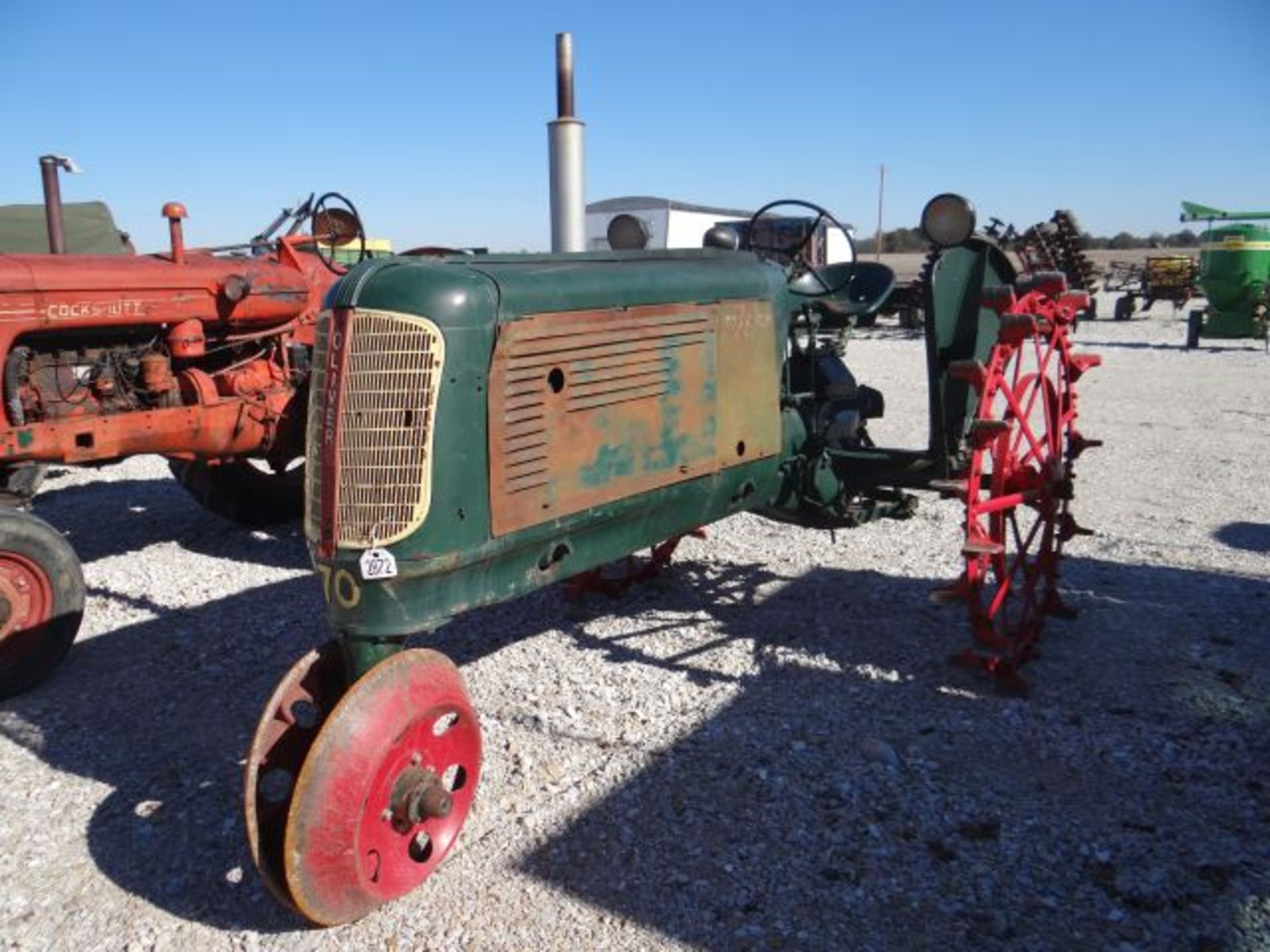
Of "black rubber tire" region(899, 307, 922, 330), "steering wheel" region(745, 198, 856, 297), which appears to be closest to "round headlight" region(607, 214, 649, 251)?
"steering wheel" region(745, 198, 856, 297)

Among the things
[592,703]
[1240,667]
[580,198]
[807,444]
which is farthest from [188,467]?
[1240,667]

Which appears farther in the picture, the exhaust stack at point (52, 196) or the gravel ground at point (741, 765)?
the exhaust stack at point (52, 196)

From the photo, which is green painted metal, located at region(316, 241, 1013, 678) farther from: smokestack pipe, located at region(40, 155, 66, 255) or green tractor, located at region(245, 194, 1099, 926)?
smokestack pipe, located at region(40, 155, 66, 255)

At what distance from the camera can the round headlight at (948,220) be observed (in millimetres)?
3787

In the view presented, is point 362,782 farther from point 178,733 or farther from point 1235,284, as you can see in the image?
point 1235,284

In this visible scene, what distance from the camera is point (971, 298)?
3.97 metres

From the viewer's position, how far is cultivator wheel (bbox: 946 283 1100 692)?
11.3 ft

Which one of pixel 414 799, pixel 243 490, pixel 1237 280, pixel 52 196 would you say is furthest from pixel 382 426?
pixel 1237 280

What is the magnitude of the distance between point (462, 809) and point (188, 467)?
430cm

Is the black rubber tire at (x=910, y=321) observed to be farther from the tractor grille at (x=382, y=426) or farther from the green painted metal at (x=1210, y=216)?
the tractor grille at (x=382, y=426)

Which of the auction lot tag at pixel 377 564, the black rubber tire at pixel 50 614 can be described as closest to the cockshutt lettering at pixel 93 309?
the black rubber tire at pixel 50 614

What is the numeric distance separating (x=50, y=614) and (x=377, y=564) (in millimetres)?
2345

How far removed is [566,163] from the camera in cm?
662

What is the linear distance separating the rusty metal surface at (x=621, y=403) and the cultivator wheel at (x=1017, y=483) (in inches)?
30.7
